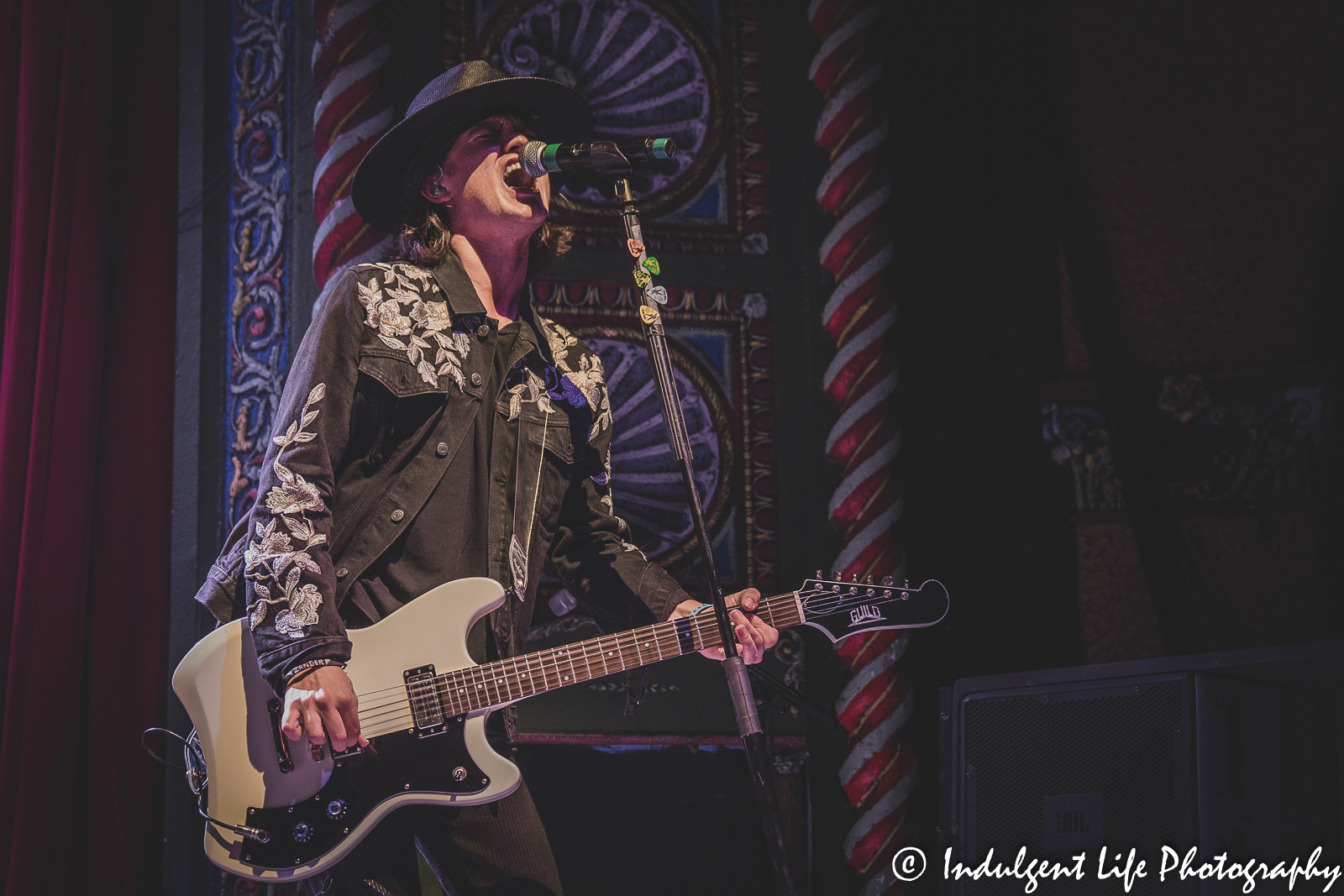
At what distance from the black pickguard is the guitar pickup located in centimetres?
7

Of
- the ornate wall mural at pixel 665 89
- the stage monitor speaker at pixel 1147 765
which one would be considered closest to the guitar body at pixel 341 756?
the stage monitor speaker at pixel 1147 765

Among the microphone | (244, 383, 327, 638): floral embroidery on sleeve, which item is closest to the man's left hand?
(244, 383, 327, 638): floral embroidery on sleeve

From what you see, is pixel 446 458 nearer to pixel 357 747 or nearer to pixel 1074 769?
pixel 357 747

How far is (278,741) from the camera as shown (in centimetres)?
190

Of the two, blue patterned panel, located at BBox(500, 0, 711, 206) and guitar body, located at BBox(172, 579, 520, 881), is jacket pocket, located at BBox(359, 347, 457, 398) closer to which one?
guitar body, located at BBox(172, 579, 520, 881)

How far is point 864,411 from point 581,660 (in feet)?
4.35

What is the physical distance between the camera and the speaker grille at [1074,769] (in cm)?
200

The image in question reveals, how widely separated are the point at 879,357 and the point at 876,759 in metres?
1.06

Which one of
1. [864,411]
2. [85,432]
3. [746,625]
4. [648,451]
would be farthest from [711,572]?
[85,432]

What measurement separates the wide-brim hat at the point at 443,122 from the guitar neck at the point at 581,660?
0.94 metres

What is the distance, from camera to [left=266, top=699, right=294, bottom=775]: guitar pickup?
6.13 ft

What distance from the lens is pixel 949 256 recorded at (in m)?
3.16

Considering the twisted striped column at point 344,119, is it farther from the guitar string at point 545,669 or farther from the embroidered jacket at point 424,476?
the guitar string at point 545,669

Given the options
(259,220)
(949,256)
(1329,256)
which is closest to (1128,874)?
(949,256)
